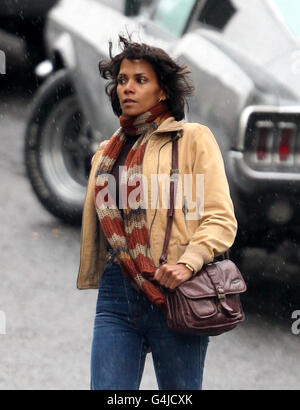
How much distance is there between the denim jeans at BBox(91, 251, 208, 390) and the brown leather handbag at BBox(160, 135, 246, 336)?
0.11 meters

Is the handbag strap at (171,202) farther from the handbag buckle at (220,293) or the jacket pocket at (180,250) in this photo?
the handbag buckle at (220,293)

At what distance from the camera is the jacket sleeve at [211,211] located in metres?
2.60

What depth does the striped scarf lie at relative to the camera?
8.75 feet

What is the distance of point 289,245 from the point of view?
609 centimetres

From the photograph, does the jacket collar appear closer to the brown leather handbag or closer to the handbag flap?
the brown leather handbag

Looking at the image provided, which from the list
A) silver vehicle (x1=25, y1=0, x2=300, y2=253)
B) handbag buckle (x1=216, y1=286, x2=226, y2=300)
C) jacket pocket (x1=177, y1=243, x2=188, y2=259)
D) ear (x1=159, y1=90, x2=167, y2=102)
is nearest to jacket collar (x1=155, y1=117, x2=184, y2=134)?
ear (x1=159, y1=90, x2=167, y2=102)

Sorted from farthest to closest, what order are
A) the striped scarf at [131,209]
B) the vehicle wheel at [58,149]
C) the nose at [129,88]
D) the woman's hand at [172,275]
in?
1. the vehicle wheel at [58,149]
2. the nose at [129,88]
3. the striped scarf at [131,209]
4. the woman's hand at [172,275]

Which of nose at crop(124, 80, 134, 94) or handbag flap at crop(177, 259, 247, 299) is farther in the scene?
nose at crop(124, 80, 134, 94)

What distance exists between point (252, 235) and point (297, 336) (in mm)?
727

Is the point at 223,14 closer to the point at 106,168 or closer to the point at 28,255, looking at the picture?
the point at 28,255

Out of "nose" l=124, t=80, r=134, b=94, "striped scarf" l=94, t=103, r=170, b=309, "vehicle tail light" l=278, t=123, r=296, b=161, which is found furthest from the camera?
"vehicle tail light" l=278, t=123, r=296, b=161

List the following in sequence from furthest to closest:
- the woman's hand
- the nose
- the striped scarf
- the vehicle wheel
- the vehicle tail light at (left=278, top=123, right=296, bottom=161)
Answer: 1. the vehicle wheel
2. the vehicle tail light at (left=278, top=123, right=296, bottom=161)
3. the nose
4. the striped scarf
5. the woman's hand

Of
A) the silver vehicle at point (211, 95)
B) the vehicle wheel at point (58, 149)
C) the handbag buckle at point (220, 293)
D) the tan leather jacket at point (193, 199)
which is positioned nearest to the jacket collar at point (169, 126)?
the tan leather jacket at point (193, 199)

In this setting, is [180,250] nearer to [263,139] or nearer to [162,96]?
[162,96]
